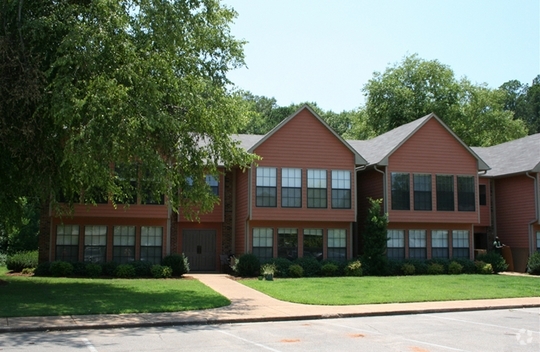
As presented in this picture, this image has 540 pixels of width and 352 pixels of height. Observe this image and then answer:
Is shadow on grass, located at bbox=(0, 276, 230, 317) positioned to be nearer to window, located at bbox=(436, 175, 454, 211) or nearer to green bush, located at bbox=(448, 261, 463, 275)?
green bush, located at bbox=(448, 261, 463, 275)

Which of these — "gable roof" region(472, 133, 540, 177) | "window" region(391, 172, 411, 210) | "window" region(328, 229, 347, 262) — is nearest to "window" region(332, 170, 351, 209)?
"window" region(328, 229, 347, 262)

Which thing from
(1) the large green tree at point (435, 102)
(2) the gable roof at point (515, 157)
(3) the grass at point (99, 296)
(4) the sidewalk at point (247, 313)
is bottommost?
(4) the sidewalk at point (247, 313)

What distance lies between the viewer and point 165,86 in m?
18.7

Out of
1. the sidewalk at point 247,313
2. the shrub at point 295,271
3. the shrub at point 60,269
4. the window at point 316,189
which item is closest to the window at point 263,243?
the shrub at point 295,271

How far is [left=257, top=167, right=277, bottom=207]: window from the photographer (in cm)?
2827

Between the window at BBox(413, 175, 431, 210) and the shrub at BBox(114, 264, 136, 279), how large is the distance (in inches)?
575

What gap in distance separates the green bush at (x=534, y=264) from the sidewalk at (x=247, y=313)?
1119 cm

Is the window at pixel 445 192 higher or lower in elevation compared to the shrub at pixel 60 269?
higher

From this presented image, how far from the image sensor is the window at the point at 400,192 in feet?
98.8

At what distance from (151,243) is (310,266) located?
25.8ft

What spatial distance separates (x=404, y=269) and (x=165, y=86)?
15890mm

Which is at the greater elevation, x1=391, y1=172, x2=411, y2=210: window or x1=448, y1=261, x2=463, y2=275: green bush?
x1=391, y1=172, x2=411, y2=210: window

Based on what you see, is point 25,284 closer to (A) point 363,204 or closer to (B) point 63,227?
(B) point 63,227

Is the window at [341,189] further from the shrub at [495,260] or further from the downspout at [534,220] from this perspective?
the downspout at [534,220]
